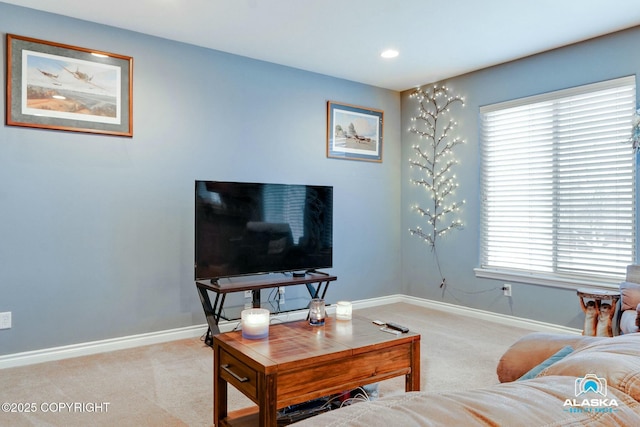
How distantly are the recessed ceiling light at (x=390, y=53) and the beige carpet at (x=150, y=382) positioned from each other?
8.81 ft

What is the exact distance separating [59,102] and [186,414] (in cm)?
252

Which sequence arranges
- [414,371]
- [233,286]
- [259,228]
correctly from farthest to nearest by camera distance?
[259,228], [233,286], [414,371]

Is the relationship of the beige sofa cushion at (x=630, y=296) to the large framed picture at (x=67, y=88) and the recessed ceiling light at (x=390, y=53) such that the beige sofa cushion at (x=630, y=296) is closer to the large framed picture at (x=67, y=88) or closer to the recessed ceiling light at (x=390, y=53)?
the recessed ceiling light at (x=390, y=53)

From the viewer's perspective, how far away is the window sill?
3693 millimetres

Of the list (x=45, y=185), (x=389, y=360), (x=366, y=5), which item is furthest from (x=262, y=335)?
(x=366, y=5)

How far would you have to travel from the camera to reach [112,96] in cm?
350

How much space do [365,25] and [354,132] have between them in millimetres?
1650

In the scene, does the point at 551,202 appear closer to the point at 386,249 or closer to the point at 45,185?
the point at 386,249

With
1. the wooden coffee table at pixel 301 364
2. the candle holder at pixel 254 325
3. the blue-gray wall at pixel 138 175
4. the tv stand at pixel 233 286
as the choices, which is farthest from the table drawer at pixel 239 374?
the blue-gray wall at pixel 138 175

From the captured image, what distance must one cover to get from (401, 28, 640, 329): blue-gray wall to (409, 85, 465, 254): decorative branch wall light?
87mm

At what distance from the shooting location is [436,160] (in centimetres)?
510

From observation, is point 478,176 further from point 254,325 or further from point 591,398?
point 591,398

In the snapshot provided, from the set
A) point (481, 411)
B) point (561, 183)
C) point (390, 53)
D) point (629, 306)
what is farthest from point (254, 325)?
point (561, 183)

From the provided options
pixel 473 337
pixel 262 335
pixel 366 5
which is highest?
pixel 366 5
